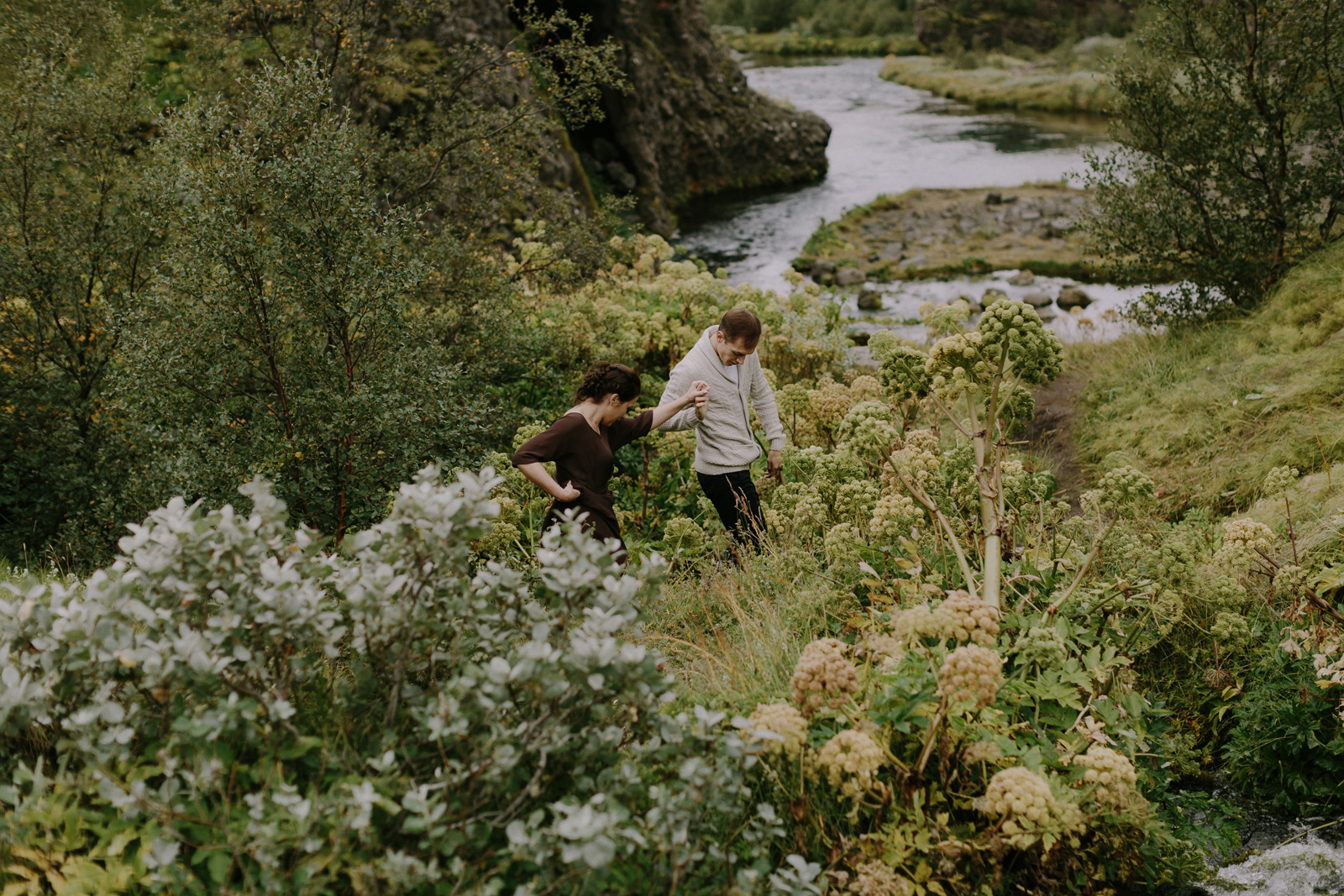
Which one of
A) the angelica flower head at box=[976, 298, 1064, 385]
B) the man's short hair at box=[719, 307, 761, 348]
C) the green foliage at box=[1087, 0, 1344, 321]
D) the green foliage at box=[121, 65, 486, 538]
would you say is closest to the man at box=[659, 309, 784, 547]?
the man's short hair at box=[719, 307, 761, 348]

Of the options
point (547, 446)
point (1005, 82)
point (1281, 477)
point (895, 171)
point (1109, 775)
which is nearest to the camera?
point (1109, 775)

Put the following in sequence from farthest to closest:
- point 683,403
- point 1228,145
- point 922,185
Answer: point 922,185
point 1228,145
point 683,403

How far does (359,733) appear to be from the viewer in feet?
8.79

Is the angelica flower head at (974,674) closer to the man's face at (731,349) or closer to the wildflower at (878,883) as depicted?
the wildflower at (878,883)

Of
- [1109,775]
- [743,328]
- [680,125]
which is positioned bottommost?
[1109,775]

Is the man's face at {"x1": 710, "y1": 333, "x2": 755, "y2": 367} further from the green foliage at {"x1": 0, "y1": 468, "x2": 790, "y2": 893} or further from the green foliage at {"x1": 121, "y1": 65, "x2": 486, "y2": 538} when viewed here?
the green foliage at {"x1": 0, "y1": 468, "x2": 790, "y2": 893}

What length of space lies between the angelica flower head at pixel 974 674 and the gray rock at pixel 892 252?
2134 centimetres

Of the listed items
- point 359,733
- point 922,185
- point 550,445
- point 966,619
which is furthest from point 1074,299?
point 359,733

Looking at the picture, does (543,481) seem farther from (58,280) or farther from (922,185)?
(922,185)

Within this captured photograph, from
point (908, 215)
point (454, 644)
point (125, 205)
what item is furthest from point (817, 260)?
point (454, 644)

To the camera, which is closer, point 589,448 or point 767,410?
point 589,448

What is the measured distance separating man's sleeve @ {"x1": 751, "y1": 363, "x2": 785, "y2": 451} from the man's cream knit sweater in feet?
0.07

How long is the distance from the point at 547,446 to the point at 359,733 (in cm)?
250

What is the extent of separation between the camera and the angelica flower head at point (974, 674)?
271 centimetres
